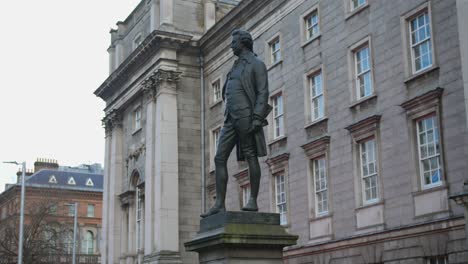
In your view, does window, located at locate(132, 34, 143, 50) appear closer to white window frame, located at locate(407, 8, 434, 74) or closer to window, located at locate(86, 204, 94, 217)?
white window frame, located at locate(407, 8, 434, 74)

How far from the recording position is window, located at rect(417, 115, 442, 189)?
2317 centimetres

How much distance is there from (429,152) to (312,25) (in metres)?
9.83

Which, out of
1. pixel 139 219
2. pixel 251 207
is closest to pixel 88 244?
pixel 139 219

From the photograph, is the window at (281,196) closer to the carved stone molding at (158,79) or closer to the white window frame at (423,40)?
the white window frame at (423,40)

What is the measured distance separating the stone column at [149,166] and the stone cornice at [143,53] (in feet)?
5.66

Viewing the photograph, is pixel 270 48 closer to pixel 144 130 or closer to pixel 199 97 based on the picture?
pixel 199 97

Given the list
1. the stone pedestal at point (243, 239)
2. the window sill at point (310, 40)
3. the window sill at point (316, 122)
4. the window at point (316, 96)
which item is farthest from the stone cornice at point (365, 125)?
the stone pedestal at point (243, 239)

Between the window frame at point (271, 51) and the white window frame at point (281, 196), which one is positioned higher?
the window frame at point (271, 51)

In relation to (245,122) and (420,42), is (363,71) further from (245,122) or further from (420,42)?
(245,122)

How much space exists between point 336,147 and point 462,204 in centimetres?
819

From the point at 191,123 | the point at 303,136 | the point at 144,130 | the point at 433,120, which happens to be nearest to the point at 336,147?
the point at 303,136

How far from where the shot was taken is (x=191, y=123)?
41.3 meters

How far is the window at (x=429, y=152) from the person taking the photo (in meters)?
23.2

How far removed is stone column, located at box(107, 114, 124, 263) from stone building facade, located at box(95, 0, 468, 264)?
0.13 metres
